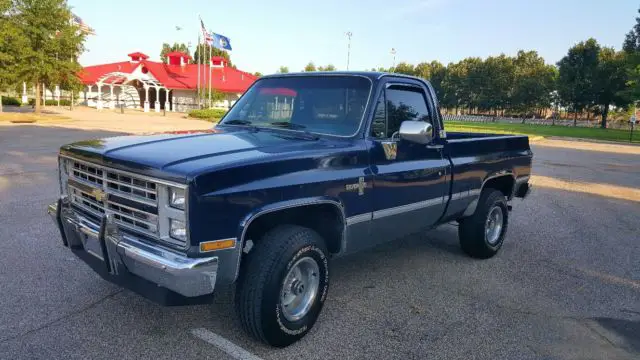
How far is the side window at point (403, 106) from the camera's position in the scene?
14.0ft

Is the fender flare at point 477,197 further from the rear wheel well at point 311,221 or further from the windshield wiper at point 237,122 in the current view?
the windshield wiper at point 237,122

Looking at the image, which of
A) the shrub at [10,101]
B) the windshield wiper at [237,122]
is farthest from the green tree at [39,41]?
the windshield wiper at [237,122]

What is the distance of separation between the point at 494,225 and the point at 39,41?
3108cm

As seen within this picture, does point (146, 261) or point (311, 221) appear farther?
point (311, 221)

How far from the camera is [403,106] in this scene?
450 centimetres

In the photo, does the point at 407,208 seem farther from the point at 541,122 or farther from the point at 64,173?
the point at 541,122

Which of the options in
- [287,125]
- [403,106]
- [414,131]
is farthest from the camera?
[403,106]

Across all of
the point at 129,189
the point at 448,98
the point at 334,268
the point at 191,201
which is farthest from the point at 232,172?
the point at 448,98

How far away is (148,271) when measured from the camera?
2.86m

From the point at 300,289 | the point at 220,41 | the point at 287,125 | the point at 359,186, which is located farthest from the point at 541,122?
the point at 300,289

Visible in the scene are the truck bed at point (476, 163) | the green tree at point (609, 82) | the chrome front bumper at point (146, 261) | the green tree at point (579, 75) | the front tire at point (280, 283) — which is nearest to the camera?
the chrome front bumper at point (146, 261)

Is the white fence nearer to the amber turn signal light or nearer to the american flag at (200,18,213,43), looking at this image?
the american flag at (200,18,213,43)

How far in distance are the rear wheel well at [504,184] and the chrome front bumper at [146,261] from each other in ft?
13.4

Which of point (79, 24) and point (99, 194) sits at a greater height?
point (79, 24)
